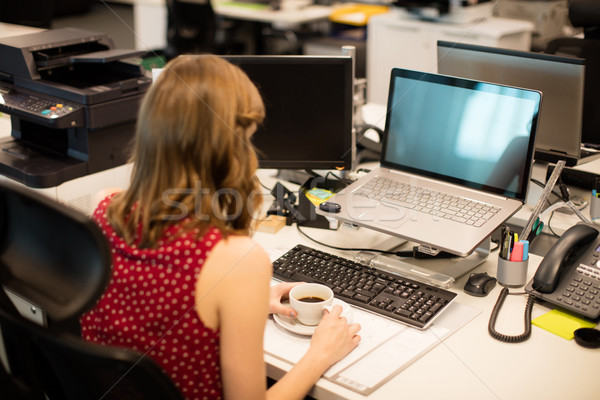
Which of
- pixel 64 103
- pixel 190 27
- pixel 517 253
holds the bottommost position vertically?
pixel 517 253

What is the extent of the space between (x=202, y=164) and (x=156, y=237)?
0.15 meters

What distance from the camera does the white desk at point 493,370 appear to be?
1.19 meters

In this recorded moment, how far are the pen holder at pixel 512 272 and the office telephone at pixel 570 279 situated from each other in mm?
52

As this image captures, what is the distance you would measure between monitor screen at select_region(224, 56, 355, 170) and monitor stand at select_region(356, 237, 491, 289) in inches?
14.7

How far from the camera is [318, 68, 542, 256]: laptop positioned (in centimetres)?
157

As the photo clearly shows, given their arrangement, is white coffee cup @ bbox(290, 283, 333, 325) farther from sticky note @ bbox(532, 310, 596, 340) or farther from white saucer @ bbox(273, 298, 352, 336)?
sticky note @ bbox(532, 310, 596, 340)

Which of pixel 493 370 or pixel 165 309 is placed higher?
pixel 165 309

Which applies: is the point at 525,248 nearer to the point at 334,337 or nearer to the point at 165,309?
the point at 334,337

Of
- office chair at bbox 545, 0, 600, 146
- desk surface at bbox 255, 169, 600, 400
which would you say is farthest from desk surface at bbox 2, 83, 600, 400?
office chair at bbox 545, 0, 600, 146

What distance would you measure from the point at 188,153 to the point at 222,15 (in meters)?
4.50

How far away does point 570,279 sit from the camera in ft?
4.81

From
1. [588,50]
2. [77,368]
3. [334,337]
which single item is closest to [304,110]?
[334,337]

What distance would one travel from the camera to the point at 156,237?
106 cm

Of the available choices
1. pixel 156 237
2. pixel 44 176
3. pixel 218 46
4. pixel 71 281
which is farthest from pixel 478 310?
pixel 218 46
